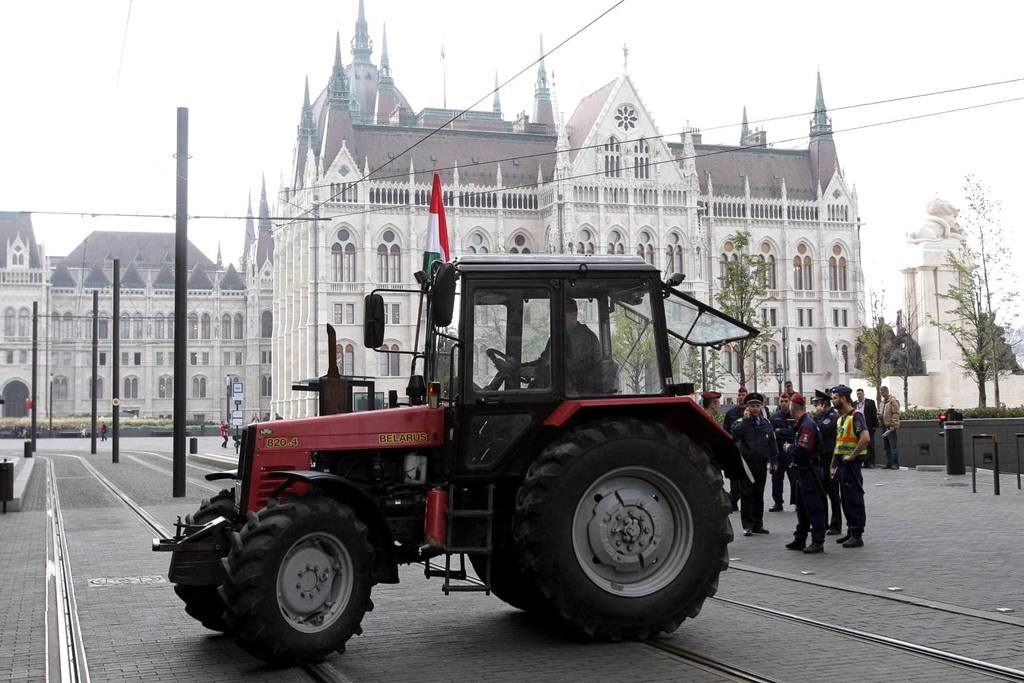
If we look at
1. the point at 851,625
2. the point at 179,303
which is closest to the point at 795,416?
the point at 851,625

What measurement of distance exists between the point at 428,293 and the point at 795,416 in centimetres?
731

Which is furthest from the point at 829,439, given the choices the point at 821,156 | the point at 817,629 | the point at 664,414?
the point at 821,156

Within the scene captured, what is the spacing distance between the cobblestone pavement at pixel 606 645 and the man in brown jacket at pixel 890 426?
1021cm

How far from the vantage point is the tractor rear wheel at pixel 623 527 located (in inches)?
300

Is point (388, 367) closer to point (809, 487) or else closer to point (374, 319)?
point (809, 487)

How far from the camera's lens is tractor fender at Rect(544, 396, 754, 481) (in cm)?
794

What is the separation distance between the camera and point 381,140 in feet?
320

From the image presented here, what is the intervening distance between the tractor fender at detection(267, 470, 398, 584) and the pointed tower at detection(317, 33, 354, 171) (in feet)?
287

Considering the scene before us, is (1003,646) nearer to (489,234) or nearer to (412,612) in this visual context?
(412,612)

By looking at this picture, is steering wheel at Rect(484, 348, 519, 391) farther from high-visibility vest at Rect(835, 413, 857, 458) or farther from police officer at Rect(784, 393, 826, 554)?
high-visibility vest at Rect(835, 413, 857, 458)

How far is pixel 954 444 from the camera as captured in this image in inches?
896

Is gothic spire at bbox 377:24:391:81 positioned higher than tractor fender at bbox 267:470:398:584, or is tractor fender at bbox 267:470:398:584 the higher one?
gothic spire at bbox 377:24:391:81

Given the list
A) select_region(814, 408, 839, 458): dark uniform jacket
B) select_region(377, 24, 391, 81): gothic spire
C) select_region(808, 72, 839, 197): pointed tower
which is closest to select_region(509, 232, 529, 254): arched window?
select_region(808, 72, 839, 197): pointed tower

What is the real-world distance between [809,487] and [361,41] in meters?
124
